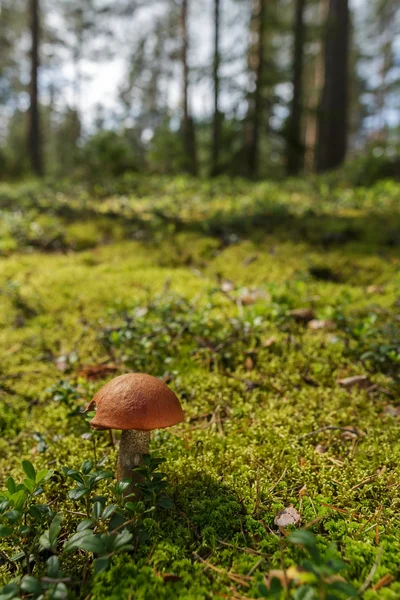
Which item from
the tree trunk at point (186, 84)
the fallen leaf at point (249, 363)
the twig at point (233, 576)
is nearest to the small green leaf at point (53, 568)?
the twig at point (233, 576)

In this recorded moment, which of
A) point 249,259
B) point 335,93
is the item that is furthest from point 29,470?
point 335,93

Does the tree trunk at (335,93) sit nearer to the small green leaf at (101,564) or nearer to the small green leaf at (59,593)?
the small green leaf at (101,564)

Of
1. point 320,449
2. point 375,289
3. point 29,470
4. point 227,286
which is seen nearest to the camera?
point 29,470

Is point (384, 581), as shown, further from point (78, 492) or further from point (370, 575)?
point (78, 492)

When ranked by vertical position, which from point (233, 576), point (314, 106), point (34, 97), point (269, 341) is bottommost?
point (233, 576)

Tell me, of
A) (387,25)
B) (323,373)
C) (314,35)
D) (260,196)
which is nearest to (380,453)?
(323,373)

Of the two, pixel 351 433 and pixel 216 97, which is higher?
pixel 216 97
